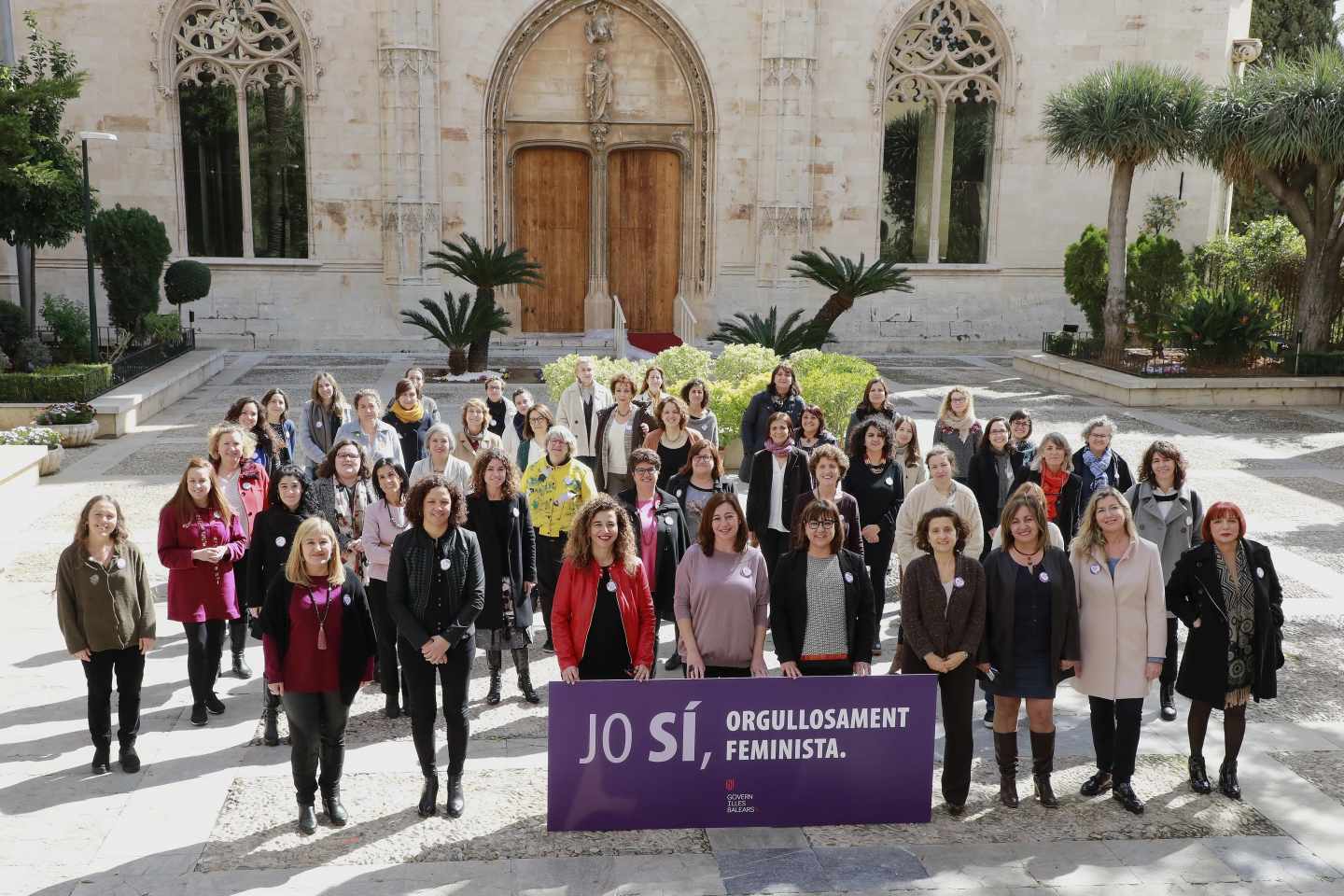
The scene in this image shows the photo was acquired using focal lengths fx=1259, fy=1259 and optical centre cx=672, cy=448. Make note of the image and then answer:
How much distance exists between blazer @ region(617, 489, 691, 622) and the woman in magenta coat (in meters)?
2.38

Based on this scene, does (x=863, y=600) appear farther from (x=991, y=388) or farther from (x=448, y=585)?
(x=991, y=388)

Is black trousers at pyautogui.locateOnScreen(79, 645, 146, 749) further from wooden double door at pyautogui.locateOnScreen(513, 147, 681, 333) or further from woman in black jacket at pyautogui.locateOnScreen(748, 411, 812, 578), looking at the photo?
wooden double door at pyautogui.locateOnScreen(513, 147, 681, 333)

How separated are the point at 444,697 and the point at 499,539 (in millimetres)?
1146

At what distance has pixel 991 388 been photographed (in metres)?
21.6

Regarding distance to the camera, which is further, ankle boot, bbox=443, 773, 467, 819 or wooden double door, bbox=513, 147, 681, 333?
wooden double door, bbox=513, 147, 681, 333

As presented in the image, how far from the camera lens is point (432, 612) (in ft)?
20.2

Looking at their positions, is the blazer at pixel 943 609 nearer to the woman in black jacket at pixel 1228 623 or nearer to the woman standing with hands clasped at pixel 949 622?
the woman standing with hands clasped at pixel 949 622

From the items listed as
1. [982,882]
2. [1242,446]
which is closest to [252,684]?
[982,882]

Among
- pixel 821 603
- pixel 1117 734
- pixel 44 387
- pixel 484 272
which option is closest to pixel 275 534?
pixel 821 603

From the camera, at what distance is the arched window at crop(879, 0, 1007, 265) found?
26.1 metres

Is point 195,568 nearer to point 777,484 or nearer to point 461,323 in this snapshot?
point 777,484

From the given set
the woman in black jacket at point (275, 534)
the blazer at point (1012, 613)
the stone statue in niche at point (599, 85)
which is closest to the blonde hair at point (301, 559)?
the woman in black jacket at point (275, 534)

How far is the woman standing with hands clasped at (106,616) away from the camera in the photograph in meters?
6.49

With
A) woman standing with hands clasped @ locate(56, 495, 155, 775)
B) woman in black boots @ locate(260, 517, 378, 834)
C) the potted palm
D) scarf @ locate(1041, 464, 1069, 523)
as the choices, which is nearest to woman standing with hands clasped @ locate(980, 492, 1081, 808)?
scarf @ locate(1041, 464, 1069, 523)
